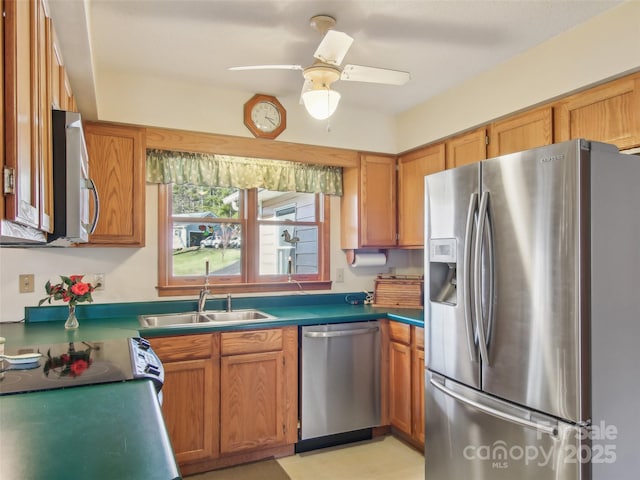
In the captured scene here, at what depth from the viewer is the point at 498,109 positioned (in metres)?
2.66

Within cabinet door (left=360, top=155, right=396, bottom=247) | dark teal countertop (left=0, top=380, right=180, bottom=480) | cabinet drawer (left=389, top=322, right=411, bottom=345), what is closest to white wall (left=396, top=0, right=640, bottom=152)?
cabinet door (left=360, top=155, right=396, bottom=247)

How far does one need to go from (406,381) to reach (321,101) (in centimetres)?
192

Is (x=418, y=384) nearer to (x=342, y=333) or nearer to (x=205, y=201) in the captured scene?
(x=342, y=333)

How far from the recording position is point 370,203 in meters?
3.50

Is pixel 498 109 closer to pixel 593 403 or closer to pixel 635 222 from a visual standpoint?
pixel 635 222

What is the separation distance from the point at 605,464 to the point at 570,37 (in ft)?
6.53

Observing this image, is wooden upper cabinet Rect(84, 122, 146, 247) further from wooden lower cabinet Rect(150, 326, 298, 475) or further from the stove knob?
the stove knob

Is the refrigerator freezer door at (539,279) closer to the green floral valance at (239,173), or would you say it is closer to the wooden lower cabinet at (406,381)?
the wooden lower cabinet at (406,381)

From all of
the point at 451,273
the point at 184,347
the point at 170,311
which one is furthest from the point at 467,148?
the point at 170,311

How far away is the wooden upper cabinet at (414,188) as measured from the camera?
10.7 feet

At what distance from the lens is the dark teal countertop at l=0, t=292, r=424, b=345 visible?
90.2 inches

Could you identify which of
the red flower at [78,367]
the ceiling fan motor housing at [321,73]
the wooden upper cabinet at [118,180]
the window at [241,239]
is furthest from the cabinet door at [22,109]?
the window at [241,239]

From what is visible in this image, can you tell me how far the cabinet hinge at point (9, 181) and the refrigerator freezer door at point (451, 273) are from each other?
5.65ft

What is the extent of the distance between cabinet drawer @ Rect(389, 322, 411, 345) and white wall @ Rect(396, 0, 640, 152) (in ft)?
4.54
